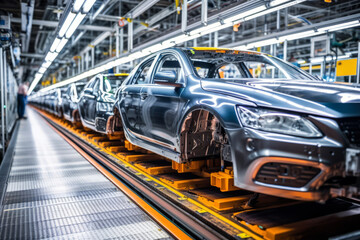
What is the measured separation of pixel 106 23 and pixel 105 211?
13910 millimetres

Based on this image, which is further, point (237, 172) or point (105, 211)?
point (105, 211)

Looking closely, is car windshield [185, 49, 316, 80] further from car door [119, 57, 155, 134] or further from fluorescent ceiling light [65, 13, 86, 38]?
fluorescent ceiling light [65, 13, 86, 38]

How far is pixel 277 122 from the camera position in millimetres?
2002

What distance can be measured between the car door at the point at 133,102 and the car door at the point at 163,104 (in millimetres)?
147

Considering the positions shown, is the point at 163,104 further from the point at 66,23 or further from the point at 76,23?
the point at 66,23

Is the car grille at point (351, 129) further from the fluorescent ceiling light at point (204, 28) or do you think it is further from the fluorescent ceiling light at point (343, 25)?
the fluorescent ceiling light at point (343, 25)

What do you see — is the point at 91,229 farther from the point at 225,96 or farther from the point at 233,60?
the point at 233,60

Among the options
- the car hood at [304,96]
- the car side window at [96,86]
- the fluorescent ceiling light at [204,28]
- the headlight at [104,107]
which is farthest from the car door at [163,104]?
the car side window at [96,86]

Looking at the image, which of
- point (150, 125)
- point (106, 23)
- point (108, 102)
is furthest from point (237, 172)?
point (106, 23)

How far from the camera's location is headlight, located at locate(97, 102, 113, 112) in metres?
5.78

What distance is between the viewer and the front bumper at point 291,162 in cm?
179

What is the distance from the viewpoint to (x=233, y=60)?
3520mm

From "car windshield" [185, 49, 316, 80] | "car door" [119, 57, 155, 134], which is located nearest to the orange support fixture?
"car windshield" [185, 49, 316, 80]

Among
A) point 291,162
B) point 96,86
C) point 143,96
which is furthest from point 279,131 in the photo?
point 96,86
